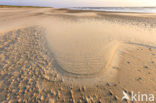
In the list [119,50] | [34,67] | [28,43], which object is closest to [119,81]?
[119,50]

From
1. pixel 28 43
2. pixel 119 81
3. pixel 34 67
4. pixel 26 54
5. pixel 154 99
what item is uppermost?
pixel 28 43

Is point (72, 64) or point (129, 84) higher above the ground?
point (72, 64)

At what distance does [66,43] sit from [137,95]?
18.1ft

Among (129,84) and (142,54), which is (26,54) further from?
(142,54)

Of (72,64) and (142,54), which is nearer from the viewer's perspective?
(72,64)

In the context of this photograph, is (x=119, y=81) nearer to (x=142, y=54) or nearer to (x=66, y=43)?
(x=142, y=54)

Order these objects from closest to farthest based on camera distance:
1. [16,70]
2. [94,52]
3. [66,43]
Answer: [16,70]
[94,52]
[66,43]

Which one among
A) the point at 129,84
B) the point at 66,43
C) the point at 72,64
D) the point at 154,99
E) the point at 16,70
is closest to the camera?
the point at 154,99

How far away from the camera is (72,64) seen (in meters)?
4.64

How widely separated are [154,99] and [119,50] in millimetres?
3400

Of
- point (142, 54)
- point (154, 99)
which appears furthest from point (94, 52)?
point (154, 99)

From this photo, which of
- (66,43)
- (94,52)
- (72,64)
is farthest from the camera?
(66,43)

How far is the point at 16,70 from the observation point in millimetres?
4203

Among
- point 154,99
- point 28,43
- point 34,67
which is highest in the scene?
point 28,43
